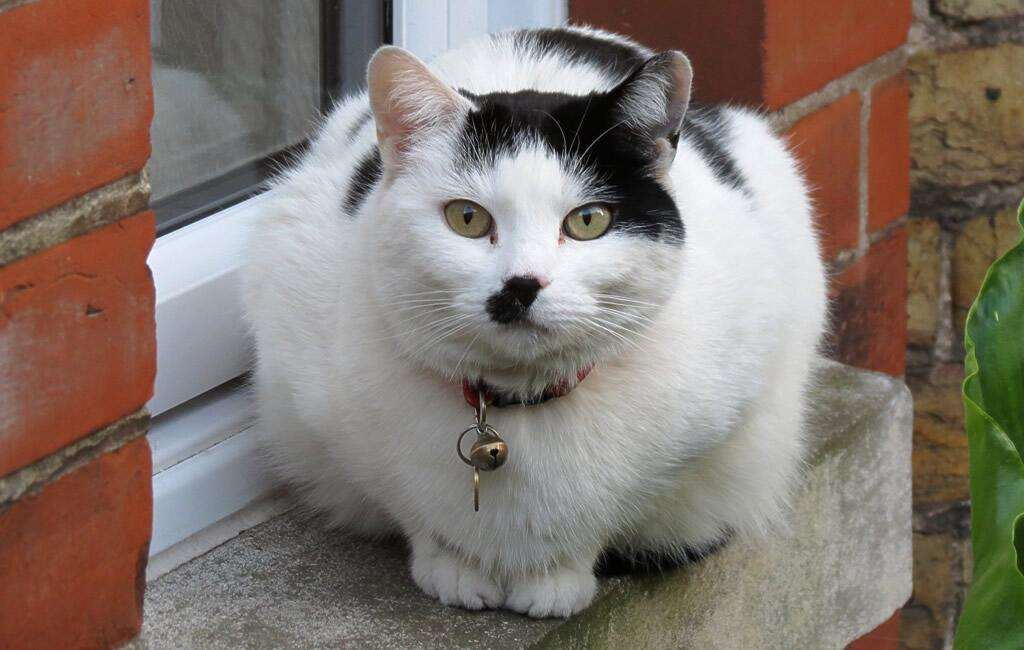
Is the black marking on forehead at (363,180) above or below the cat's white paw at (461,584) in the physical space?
above

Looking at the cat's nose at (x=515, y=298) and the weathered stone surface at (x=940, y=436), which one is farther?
the weathered stone surface at (x=940, y=436)

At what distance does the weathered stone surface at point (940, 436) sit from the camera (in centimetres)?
242

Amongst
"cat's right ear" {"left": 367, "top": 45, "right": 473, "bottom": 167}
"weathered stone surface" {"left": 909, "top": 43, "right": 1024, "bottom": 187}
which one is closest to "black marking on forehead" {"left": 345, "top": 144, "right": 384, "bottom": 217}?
"cat's right ear" {"left": 367, "top": 45, "right": 473, "bottom": 167}

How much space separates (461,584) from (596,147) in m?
0.49

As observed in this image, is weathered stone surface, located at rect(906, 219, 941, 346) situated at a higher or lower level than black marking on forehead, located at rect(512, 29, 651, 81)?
lower

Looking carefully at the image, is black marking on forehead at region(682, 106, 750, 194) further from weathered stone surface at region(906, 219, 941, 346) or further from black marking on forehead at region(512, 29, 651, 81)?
weathered stone surface at region(906, 219, 941, 346)

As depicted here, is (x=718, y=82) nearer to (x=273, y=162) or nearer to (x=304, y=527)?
(x=273, y=162)

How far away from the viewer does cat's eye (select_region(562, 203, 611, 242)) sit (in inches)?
46.2

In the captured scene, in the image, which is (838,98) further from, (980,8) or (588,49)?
(588,49)

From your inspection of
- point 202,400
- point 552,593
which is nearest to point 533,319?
point 552,593

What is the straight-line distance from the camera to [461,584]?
1377 millimetres

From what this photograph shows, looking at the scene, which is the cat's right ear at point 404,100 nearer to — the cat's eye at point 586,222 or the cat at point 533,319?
the cat at point 533,319

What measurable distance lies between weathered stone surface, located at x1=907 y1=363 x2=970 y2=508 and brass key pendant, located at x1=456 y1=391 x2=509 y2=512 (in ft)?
4.63

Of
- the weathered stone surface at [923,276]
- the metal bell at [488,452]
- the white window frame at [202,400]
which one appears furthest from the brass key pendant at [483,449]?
the weathered stone surface at [923,276]
